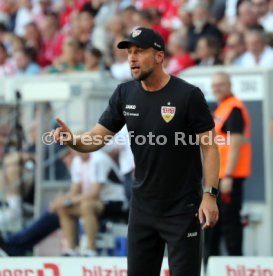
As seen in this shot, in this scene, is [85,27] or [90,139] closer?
[90,139]

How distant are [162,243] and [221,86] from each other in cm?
365

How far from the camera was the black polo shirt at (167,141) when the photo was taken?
598 cm

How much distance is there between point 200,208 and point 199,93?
0.73 metres

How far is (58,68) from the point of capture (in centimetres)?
1268

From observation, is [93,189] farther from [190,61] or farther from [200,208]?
[200,208]

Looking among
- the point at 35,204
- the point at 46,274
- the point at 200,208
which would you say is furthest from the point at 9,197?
the point at 200,208

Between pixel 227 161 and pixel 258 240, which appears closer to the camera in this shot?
pixel 227 161

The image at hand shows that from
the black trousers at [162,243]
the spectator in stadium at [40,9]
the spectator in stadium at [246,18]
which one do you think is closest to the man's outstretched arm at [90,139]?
the black trousers at [162,243]

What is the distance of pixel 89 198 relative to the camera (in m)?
10.7

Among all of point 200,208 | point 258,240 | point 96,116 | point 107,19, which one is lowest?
point 258,240

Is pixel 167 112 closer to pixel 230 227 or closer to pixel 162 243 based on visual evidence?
pixel 162 243

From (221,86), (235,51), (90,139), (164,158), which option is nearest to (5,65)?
(235,51)

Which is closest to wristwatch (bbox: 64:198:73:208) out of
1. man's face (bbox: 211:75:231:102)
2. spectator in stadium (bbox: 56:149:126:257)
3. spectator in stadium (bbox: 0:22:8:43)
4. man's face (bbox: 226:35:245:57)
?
spectator in stadium (bbox: 56:149:126:257)

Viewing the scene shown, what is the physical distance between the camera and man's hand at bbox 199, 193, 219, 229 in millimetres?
5938
